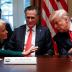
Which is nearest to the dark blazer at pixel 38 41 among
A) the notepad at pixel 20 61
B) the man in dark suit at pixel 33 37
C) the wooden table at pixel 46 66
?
the man in dark suit at pixel 33 37

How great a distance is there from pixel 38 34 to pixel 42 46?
0.14 metres

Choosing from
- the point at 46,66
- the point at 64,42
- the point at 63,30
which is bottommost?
the point at 46,66

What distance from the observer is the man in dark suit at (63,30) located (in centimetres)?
283

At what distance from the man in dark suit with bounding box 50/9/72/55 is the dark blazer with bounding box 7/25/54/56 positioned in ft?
0.47

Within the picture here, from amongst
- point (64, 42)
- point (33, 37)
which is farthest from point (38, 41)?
point (64, 42)

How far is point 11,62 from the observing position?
2.29 meters

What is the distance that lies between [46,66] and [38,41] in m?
0.87

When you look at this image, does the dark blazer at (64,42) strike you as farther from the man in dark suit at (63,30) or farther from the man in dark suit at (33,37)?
the man in dark suit at (33,37)

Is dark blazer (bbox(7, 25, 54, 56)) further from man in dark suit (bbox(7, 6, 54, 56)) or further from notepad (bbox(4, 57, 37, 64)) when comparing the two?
notepad (bbox(4, 57, 37, 64))

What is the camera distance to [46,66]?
86.7 inches

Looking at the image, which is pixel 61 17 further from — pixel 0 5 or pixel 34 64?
pixel 0 5

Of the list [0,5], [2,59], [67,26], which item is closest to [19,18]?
[0,5]

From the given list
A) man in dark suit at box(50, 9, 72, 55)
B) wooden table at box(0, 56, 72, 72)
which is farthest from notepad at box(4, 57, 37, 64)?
man in dark suit at box(50, 9, 72, 55)

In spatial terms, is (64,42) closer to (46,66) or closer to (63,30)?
(63,30)
